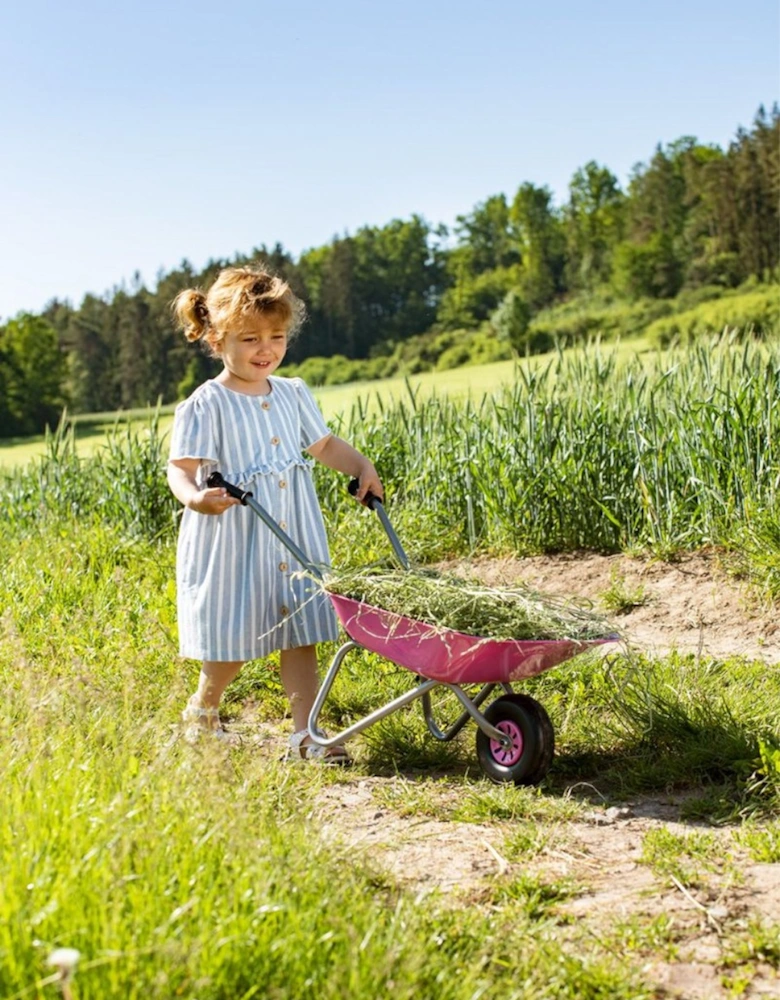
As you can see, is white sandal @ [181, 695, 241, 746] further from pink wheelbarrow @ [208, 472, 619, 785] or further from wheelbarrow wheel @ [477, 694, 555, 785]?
wheelbarrow wheel @ [477, 694, 555, 785]

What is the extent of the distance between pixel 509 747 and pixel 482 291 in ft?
191

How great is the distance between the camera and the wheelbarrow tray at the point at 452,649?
2963mm

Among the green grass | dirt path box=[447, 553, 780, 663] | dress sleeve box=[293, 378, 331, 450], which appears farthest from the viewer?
dirt path box=[447, 553, 780, 663]

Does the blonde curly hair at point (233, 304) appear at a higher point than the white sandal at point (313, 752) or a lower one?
higher

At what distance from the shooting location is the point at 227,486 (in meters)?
3.32

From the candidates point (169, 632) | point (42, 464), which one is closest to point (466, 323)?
point (42, 464)

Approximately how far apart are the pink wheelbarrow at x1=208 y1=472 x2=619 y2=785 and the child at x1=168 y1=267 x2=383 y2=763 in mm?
249

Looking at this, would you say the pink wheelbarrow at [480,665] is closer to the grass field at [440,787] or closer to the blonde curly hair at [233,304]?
the grass field at [440,787]

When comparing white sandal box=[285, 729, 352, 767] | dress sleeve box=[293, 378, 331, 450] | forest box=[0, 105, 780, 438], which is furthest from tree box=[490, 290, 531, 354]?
white sandal box=[285, 729, 352, 767]

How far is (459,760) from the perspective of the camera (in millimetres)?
3555

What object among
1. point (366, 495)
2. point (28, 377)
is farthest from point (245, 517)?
point (28, 377)

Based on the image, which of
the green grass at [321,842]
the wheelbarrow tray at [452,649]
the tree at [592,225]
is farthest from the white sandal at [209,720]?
the tree at [592,225]

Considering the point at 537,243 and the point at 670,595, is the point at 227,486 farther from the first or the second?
the point at 537,243

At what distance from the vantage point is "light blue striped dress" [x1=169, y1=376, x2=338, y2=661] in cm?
361
